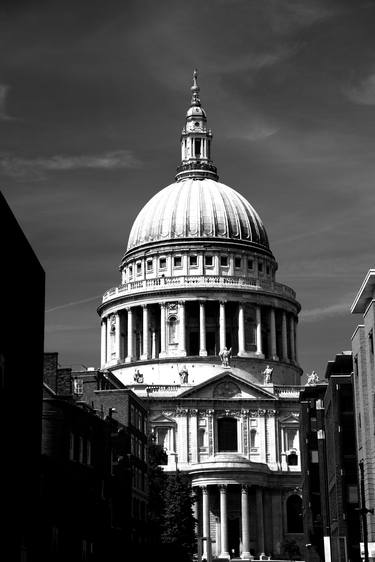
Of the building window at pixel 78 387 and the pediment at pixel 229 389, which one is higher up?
the pediment at pixel 229 389

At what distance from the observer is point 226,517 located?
142 meters

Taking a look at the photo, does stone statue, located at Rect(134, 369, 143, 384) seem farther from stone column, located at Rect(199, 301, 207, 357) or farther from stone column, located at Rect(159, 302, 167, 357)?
stone column, located at Rect(199, 301, 207, 357)

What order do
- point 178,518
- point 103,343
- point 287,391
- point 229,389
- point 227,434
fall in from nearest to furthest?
point 178,518 < point 227,434 < point 229,389 < point 287,391 < point 103,343

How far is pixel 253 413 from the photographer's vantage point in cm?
15012

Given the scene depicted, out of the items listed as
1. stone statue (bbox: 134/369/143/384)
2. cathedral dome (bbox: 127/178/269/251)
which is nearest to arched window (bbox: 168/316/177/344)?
stone statue (bbox: 134/369/143/384)

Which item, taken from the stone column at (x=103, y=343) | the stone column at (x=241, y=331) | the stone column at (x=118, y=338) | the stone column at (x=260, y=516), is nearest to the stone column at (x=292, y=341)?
the stone column at (x=241, y=331)

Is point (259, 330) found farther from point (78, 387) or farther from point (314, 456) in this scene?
point (78, 387)

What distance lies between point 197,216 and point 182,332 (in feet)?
62.9

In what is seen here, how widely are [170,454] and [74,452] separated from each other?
8426cm

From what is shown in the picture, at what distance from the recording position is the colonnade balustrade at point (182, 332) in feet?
529

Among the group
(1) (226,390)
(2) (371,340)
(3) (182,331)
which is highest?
(3) (182,331)

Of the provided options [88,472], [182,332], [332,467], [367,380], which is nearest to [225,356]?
[182,332]

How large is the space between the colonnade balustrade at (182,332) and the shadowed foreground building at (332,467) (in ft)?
140

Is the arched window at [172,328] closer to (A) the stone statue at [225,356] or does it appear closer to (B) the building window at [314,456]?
(A) the stone statue at [225,356]
